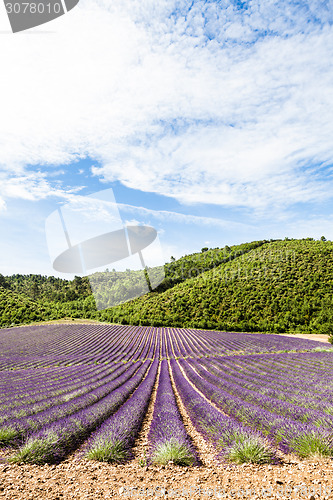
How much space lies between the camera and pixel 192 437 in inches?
171

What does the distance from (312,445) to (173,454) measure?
1.85 meters

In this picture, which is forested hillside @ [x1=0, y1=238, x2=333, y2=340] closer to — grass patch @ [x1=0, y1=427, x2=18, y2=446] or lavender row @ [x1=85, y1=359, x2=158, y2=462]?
lavender row @ [x1=85, y1=359, x2=158, y2=462]

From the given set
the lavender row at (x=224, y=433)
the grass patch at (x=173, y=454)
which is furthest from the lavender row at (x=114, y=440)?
the lavender row at (x=224, y=433)

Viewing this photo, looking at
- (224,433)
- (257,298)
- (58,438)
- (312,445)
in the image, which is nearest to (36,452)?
(58,438)

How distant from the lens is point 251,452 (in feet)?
9.86

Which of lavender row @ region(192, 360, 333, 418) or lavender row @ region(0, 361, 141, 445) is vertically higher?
lavender row @ region(0, 361, 141, 445)

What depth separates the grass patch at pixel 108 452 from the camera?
3207mm

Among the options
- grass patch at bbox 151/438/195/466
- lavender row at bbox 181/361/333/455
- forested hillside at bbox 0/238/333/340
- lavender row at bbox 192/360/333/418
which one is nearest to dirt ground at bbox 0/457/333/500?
grass patch at bbox 151/438/195/466

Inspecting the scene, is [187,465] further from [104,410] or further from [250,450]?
[104,410]

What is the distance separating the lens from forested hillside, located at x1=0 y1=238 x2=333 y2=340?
161 feet

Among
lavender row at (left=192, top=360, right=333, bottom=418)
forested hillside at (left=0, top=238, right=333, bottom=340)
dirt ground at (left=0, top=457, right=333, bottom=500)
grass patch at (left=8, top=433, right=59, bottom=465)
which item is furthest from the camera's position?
forested hillside at (left=0, top=238, right=333, bottom=340)

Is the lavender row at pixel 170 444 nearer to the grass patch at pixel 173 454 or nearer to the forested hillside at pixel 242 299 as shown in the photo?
the grass patch at pixel 173 454

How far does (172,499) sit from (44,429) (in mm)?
2553

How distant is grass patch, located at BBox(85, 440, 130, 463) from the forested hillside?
149ft
